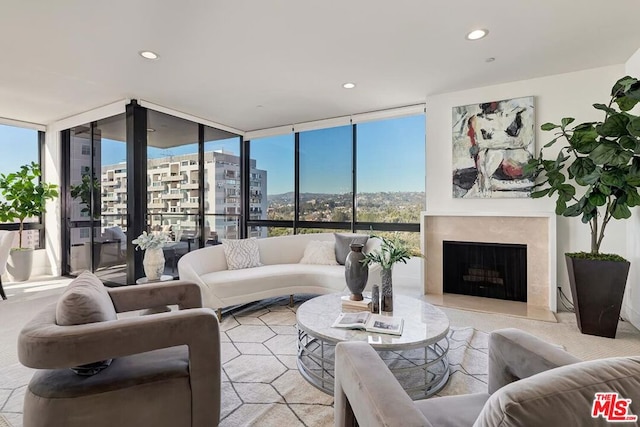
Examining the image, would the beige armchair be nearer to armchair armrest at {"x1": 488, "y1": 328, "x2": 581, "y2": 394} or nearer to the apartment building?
armchair armrest at {"x1": 488, "y1": 328, "x2": 581, "y2": 394}

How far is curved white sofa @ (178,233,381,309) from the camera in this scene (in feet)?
10.4

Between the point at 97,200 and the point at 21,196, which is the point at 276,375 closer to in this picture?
the point at 97,200

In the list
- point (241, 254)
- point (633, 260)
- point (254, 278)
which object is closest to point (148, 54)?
point (241, 254)

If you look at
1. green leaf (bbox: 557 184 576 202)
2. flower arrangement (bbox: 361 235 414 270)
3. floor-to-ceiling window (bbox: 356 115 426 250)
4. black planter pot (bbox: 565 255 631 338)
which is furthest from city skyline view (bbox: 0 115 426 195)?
flower arrangement (bbox: 361 235 414 270)

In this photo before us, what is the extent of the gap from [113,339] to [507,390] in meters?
1.46

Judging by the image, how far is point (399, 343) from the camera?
186cm

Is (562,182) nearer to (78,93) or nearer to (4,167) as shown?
(78,93)

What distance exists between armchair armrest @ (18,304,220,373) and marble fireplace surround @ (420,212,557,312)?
11.1 feet

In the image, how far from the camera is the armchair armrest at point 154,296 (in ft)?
6.53

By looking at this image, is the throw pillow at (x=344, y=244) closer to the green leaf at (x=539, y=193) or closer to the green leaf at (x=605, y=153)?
the green leaf at (x=539, y=193)

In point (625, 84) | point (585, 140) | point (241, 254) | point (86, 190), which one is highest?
point (625, 84)

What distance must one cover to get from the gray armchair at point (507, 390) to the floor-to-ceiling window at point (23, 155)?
6685 mm

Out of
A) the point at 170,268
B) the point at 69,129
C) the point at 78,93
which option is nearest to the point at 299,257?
the point at 170,268

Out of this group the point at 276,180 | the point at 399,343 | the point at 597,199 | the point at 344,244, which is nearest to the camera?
the point at 399,343
